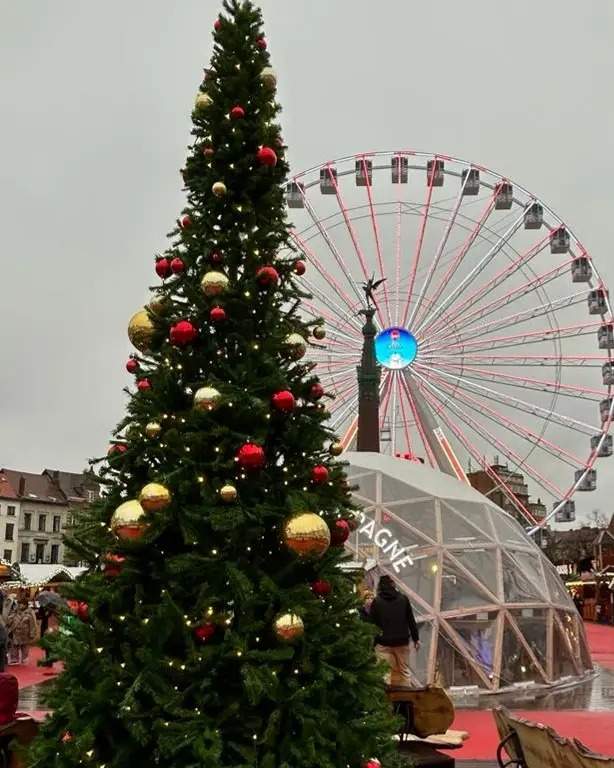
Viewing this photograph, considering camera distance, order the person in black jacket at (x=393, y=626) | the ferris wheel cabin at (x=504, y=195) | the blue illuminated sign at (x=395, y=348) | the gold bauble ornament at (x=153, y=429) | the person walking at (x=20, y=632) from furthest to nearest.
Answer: the ferris wheel cabin at (x=504, y=195)
the blue illuminated sign at (x=395, y=348)
the person walking at (x=20, y=632)
the person in black jacket at (x=393, y=626)
the gold bauble ornament at (x=153, y=429)

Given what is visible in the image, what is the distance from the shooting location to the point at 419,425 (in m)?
20.1

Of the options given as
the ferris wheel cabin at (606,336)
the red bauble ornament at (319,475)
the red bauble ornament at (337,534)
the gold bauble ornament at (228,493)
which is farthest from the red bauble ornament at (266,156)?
the ferris wheel cabin at (606,336)

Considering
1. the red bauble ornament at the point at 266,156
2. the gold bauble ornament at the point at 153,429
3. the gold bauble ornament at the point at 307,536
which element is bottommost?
the gold bauble ornament at the point at 307,536

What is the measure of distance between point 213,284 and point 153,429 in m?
0.74

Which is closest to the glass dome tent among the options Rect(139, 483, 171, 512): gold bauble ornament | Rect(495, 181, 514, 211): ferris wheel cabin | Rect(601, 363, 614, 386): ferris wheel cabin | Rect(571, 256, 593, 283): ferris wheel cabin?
Rect(139, 483, 171, 512): gold bauble ornament

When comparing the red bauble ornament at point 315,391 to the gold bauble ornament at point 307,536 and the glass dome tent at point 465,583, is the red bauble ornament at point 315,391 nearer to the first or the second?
the gold bauble ornament at point 307,536

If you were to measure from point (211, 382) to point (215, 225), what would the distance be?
37.8 inches

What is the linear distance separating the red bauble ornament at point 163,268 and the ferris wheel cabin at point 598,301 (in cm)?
2133

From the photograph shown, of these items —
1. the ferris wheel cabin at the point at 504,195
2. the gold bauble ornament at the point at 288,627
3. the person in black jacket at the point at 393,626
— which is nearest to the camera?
the gold bauble ornament at the point at 288,627

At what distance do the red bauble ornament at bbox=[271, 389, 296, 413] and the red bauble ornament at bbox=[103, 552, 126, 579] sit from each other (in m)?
0.94

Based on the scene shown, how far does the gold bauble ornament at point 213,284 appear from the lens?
3.82 meters

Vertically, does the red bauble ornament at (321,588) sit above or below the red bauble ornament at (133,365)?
below

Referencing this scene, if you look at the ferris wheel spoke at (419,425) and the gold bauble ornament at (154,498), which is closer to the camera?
Answer: the gold bauble ornament at (154,498)

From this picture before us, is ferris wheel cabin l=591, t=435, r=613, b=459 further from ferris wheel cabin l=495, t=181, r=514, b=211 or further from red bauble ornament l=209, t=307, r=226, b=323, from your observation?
red bauble ornament l=209, t=307, r=226, b=323
